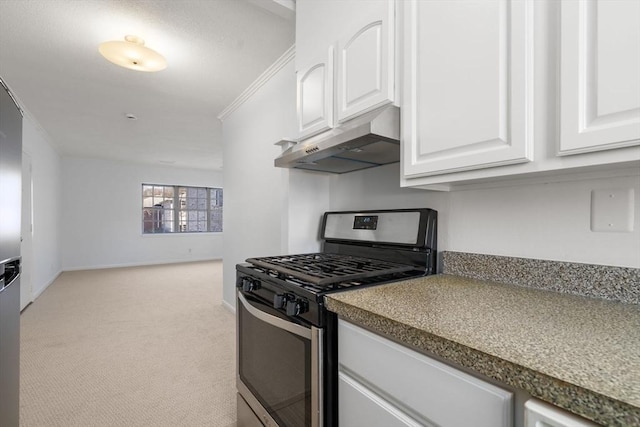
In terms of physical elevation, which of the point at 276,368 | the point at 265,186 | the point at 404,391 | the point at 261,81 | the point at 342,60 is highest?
the point at 261,81

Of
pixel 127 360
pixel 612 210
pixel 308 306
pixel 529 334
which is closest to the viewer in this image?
pixel 529 334

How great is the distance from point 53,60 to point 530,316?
3.49 meters

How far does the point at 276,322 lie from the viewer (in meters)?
1.15

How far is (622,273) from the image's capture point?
2.89ft

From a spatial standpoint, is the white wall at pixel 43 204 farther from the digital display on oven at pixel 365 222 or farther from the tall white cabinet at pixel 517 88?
the tall white cabinet at pixel 517 88

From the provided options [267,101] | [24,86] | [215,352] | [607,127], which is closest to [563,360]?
[607,127]

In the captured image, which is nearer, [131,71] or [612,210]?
[612,210]

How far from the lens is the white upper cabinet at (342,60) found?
3.75ft

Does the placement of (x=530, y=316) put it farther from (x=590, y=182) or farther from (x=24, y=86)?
(x=24, y=86)

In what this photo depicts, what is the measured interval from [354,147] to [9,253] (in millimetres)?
1374

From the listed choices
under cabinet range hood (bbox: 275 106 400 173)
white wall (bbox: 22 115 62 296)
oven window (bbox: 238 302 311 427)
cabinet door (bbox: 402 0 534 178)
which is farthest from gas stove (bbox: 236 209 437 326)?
white wall (bbox: 22 115 62 296)

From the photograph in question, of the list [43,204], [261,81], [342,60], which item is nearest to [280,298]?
[342,60]

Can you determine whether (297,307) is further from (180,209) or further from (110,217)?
(180,209)

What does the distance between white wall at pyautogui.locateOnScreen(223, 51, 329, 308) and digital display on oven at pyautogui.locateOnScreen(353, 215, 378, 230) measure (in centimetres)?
33
